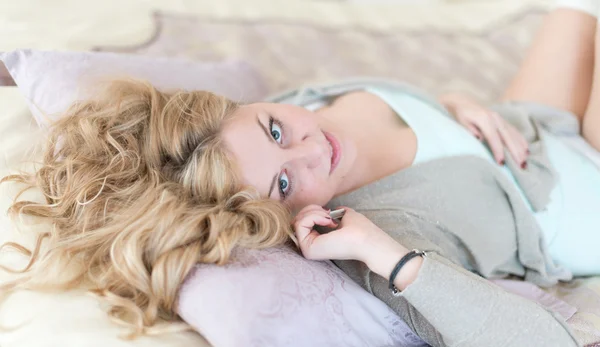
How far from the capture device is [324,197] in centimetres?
113

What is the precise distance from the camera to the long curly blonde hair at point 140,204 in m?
0.87

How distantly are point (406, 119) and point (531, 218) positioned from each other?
1.13ft

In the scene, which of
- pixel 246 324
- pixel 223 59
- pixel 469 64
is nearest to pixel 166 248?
pixel 246 324

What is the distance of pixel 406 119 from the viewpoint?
136cm

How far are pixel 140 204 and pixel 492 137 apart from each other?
32.0 inches

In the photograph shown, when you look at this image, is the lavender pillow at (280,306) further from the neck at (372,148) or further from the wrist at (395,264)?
the neck at (372,148)

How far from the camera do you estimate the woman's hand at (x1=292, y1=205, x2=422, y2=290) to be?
0.90 meters

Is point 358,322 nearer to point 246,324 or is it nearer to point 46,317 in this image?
point 246,324

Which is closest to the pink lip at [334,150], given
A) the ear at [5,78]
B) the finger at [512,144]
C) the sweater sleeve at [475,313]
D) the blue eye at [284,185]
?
the blue eye at [284,185]

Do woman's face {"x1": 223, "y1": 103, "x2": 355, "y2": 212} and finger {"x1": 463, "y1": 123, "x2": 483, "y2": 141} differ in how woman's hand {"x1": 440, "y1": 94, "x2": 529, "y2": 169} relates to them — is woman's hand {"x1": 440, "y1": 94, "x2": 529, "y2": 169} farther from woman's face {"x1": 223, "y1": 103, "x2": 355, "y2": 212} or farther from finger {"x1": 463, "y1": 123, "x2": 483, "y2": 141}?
woman's face {"x1": 223, "y1": 103, "x2": 355, "y2": 212}

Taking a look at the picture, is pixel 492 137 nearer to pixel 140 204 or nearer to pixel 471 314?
pixel 471 314

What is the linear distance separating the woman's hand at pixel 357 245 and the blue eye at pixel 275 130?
0.18 meters

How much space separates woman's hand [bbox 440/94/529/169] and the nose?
0.45 m

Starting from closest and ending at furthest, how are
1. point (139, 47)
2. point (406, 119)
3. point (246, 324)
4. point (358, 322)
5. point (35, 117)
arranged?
point (246, 324), point (358, 322), point (35, 117), point (406, 119), point (139, 47)
